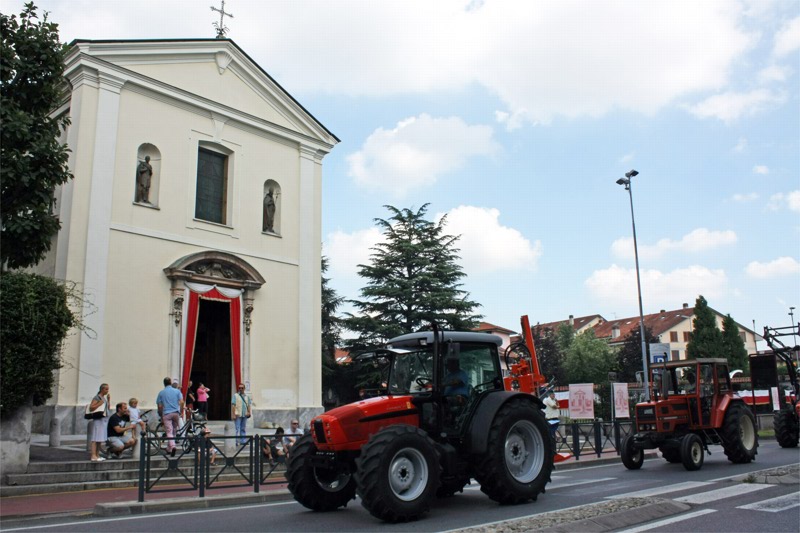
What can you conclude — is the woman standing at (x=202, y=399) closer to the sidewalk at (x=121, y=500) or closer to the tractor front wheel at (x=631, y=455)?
the sidewalk at (x=121, y=500)

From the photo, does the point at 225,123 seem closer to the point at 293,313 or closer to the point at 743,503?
the point at 293,313

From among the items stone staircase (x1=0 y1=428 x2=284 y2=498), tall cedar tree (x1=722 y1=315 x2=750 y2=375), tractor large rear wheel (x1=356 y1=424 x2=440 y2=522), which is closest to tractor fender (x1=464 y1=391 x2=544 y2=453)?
tractor large rear wheel (x1=356 y1=424 x2=440 y2=522)

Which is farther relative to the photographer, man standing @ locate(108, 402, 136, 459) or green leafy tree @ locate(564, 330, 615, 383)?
green leafy tree @ locate(564, 330, 615, 383)

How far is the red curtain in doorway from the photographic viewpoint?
1988cm

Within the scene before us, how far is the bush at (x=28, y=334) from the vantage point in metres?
11.5

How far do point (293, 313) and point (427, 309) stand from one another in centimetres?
1063

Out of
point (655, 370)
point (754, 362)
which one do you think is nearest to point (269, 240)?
point (655, 370)

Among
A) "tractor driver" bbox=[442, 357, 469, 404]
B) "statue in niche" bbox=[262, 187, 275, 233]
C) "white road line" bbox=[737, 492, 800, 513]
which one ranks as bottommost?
"white road line" bbox=[737, 492, 800, 513]

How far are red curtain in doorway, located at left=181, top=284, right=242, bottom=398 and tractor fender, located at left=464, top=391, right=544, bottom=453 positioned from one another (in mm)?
12966

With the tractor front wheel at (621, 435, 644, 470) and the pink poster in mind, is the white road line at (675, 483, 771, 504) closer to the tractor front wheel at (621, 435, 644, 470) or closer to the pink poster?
the tractor front wheel at (621, 435, 644, 470)

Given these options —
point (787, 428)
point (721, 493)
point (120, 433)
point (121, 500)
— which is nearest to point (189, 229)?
point (120, 433)

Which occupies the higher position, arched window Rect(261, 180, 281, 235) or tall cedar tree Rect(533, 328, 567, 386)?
arched window Rect(261, 180, 281, 235)

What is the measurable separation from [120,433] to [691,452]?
11.2 meters

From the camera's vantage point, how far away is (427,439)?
767 cm
